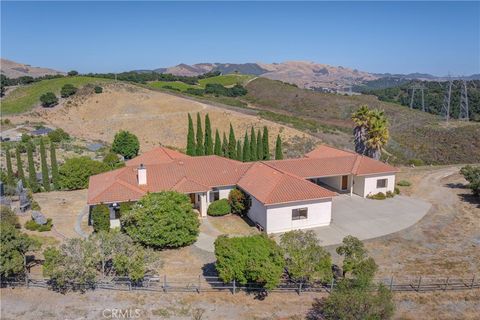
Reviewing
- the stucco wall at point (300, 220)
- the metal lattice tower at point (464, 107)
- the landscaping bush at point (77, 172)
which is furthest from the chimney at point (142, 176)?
the metal lattice tower at point (464, 107)

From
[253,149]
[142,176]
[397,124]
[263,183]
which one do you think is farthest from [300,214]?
[397,124]

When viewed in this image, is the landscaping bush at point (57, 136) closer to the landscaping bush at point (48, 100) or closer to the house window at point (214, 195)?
the landscaping bush at point (48, 100)

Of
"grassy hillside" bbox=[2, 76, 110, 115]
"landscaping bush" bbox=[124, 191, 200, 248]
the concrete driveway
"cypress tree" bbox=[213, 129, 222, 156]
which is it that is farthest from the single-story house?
"grassy hillside" bbox=[2, 76, 110, 115]

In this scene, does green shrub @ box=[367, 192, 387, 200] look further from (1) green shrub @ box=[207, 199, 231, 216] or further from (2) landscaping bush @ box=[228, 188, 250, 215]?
(1) green shrub @ box=[207, 199, 231, 216]

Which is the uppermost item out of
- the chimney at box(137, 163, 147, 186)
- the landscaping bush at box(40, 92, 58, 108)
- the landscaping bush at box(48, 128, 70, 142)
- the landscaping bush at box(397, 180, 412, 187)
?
the landscaping bush at box(40, 92, 58, 108)

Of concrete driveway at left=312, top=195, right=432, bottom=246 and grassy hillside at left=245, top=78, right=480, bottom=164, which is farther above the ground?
grassy hillside at left=245, top=78, right=480, bottom=164

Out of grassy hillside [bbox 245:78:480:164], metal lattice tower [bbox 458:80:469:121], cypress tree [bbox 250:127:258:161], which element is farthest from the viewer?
metal lattice tower [bbox 458:80:469:121]

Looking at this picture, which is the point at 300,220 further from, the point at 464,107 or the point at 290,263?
the point at 464,107
